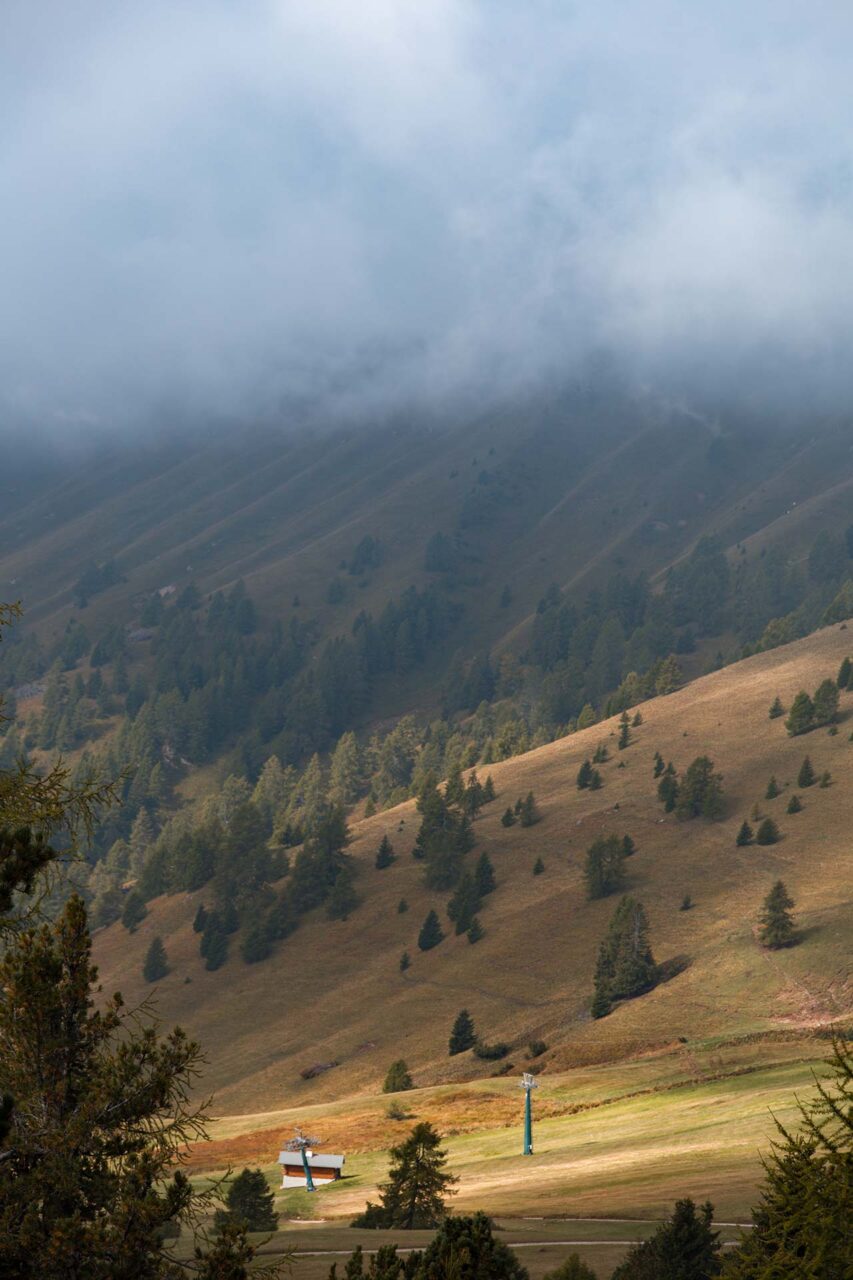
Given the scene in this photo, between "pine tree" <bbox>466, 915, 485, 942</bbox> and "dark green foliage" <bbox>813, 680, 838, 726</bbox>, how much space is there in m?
57.6

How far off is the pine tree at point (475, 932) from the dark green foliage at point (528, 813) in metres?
27.0

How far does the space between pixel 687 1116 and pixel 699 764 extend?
7899 cm

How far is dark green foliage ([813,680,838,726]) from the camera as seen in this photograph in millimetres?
155125

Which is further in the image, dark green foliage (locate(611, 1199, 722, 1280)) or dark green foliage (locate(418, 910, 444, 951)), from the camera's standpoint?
dark green foliage (locate(418, 910, 444, 951))

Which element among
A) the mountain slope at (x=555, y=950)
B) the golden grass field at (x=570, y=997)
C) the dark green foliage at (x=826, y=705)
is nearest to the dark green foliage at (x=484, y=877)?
the mountain slope at (x=555, y=950)

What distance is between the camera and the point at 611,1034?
93.7m

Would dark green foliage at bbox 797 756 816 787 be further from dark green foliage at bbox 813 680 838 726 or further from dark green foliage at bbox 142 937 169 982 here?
dark green foliage at bbox 142 937 169 982

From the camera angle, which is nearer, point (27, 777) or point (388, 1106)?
point (27, 777)

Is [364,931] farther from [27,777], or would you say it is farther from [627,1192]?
[27,777]

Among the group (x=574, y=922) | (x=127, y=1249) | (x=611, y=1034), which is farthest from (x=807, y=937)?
(x=127, y=1249)

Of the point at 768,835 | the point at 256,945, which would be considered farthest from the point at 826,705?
the point at 256,945

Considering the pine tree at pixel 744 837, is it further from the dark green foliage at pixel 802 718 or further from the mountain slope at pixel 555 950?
the dark green foliage at pixel 802 718

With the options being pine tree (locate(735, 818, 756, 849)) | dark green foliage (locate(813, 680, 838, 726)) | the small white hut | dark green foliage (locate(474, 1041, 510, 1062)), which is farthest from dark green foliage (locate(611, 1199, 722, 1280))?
dark green foliage (locate(813, 680, 838, 726))

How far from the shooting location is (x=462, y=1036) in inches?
4092
